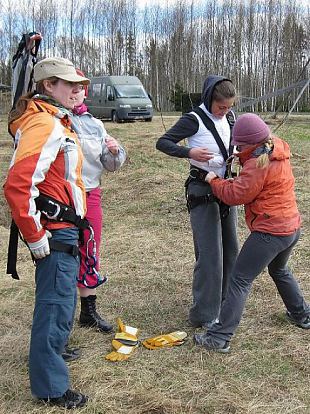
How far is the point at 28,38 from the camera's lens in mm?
2908

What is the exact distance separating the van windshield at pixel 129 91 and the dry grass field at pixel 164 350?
15751 millimetres

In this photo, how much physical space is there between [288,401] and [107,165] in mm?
1793

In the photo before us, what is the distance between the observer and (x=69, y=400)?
276cm

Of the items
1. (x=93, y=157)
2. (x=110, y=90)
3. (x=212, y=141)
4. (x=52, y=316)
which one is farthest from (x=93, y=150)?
(x=110, y=90)

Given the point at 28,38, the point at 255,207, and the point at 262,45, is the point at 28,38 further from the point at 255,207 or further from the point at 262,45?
the point at 262,45

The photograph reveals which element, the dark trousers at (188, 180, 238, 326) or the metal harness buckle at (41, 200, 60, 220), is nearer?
the metal harness buckle at (41, 200, 60, 220)

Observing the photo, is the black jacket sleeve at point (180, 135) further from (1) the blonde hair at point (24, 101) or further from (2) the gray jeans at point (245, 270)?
(1) the blonde hair at point (24, 101)

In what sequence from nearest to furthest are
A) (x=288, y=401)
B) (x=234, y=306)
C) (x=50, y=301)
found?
(x=50, y=301)
(x=288, y=401)
(x=234, y=306)

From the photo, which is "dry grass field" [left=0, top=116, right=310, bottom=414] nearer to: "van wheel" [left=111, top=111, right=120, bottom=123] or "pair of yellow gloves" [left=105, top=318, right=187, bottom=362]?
"pair of yellow gloves" [left=105, top=318, right=187, bottom=362]

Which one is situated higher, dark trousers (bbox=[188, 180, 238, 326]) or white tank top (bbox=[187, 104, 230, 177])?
white tank top (bbox=[187, 104, 230, 177])

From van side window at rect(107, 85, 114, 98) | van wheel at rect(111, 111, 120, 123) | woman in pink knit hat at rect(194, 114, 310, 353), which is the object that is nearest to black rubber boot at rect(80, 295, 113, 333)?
woman in pink knit hat at rect(194, 114, 310, 353)

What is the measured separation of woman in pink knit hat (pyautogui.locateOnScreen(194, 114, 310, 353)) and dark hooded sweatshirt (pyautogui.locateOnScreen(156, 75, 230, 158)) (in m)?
0.27

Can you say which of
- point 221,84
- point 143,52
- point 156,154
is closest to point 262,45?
point 143,52

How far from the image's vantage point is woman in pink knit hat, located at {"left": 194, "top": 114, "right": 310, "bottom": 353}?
10.7ft
